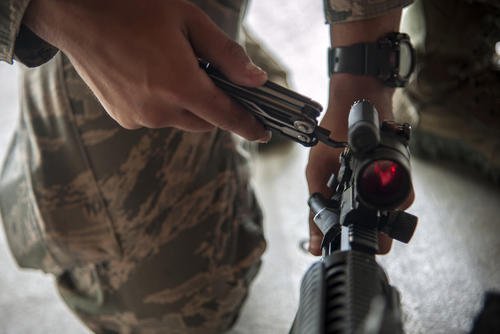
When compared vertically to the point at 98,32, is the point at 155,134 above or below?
below

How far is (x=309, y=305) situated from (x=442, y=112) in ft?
2.61

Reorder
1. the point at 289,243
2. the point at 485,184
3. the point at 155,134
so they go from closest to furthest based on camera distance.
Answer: the point at 155,134 → the point at 485,184 → the point at 289,243

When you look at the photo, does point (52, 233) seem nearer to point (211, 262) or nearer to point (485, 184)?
point (211, 262)

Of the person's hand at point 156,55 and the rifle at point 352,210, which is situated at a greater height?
the person's hand at point 156,55

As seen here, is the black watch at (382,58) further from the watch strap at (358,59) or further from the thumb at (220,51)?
the thumb at (220,51)

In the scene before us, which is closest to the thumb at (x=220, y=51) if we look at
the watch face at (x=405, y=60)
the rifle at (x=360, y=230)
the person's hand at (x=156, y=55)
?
the person's hand at (x=156, y=55)

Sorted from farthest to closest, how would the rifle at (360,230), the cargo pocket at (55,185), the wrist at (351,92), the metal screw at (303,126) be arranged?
the cargo pocket at (55,185), the wrist at (351,92), the metal screw at (303,126), the rifle at (360,230)

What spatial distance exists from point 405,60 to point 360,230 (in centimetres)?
33

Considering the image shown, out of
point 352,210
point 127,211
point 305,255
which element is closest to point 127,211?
point 127,211

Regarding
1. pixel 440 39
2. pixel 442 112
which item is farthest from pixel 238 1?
pixel 442 112

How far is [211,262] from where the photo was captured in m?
0.86

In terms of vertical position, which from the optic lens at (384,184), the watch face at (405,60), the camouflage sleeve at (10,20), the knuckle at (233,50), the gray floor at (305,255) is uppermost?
the camouflage sleeve at (10,20)

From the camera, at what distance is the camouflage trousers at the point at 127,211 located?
0.78 m

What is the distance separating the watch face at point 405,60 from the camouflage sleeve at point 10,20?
1.23ft
